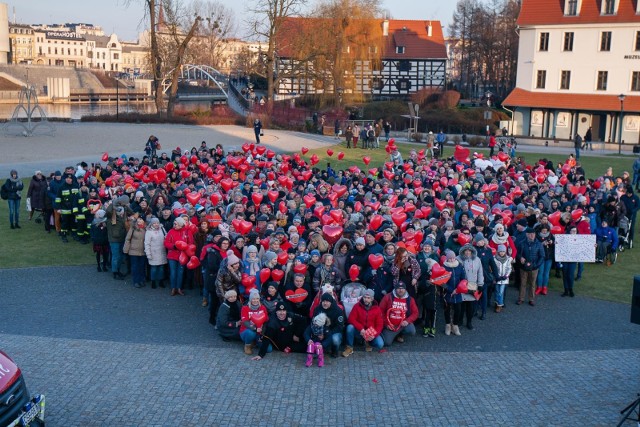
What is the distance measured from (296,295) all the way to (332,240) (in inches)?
107

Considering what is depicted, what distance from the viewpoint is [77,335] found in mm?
11227

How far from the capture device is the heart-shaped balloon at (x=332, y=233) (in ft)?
43.2

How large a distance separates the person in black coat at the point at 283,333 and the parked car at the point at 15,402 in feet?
11.3

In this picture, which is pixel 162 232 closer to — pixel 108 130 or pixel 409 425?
pixel 409 425

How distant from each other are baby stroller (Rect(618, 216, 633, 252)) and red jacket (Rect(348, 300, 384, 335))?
957cm

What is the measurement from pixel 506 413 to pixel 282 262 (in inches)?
182

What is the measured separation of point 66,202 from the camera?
1698cm

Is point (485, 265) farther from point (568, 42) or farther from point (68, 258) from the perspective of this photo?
point (568, 42)

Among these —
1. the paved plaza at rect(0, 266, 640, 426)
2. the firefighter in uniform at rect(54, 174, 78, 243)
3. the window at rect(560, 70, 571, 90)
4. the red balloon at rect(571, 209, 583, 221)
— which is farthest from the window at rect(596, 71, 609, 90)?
the firefighter in uniform at rect(54, 174, 78, 243)

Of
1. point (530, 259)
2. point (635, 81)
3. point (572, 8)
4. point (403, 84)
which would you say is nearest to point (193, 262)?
point (530, 259)

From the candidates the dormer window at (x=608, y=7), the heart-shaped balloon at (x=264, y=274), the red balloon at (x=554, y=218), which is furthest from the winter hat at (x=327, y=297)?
the dormer window at (x=608, y=7)

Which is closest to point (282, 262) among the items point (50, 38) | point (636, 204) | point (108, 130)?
point (636, 204)

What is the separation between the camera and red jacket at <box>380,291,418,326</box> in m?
10.6

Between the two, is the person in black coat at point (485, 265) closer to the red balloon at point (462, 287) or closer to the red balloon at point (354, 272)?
the red balloon at point (462, 287)
